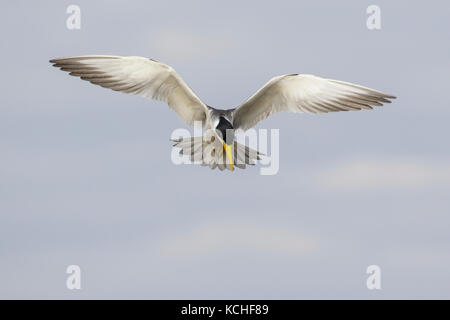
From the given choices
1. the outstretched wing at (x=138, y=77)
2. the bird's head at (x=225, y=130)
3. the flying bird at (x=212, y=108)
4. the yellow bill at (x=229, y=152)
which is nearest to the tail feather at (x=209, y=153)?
the flying bird at (x=212, y=108)

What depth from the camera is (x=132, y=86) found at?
13539 millimetres

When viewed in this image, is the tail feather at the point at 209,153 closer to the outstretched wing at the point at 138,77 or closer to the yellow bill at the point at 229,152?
the yellow bill at the point at 229,152

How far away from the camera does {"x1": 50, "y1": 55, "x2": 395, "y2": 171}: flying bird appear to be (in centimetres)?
1325

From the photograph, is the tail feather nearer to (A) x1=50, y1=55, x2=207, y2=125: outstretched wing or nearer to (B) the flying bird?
(B) the flying bird

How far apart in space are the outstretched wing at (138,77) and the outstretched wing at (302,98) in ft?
3.13

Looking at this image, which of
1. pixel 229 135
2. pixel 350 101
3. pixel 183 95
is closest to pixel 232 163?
pixel 229 135

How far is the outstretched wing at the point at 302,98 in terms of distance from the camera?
1341cm

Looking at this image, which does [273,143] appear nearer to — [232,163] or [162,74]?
[232,163]

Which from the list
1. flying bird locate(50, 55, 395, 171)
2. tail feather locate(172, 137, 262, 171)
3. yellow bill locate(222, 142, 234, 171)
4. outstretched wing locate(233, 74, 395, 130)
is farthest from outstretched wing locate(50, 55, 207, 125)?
outstretched wing locate(233, 74, 395, 130)

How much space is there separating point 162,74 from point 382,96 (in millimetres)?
4172

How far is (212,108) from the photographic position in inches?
534

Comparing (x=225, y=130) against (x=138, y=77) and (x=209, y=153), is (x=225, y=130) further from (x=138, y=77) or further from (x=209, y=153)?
(x=138, y=77)

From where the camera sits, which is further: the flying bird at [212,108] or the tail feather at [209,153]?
the tail feather at [209,153]

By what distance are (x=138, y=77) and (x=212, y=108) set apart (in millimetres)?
1540
